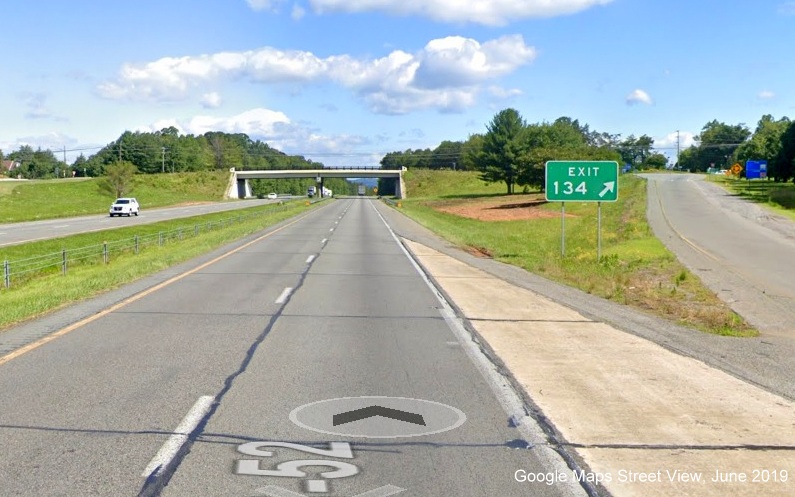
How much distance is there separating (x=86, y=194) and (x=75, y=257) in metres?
96.5

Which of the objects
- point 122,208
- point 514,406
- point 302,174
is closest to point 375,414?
point 514,406

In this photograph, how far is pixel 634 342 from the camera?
12188mm

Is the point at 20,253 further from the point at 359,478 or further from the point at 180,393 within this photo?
the point at 359,478

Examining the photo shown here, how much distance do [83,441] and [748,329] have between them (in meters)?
11.7

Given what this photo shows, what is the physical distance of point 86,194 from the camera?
11800 cm

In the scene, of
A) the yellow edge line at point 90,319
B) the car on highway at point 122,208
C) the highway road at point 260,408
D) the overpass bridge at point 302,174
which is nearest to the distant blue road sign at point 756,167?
the car on highway at point 122,208

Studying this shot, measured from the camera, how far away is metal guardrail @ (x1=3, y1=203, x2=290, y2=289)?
2409 centimetres

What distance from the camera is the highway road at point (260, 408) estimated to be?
19.1ft

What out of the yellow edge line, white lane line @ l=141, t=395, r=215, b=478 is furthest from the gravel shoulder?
the yellow edge line

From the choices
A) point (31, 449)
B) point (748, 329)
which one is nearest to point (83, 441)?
point (31, 449)

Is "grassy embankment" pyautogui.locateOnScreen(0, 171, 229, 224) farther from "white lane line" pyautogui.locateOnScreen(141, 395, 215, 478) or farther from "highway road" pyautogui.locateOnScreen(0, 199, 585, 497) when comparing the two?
"white lane line" pyautogui.locateOnScreen(141, 395, 215, 478)

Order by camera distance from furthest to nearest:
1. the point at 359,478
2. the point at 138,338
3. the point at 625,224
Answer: the point at 625,224, the point at 138,338, the point at 359,478

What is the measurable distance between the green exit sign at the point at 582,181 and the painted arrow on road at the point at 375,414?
21441 mm

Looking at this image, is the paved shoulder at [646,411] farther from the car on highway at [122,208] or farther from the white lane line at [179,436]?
the car on highway at [122,208]
